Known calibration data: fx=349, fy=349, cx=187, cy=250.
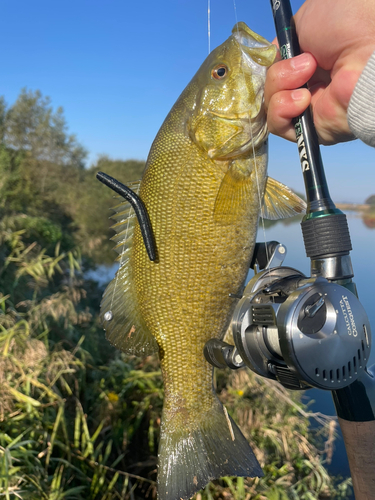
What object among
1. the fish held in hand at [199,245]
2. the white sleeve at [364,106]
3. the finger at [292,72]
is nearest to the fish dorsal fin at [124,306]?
the fish held in hand at [199,245]

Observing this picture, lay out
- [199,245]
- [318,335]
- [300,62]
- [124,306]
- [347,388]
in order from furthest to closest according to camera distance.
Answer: [124,306], [199,245], [300,62], [347,388], [318,335]

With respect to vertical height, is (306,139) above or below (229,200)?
above

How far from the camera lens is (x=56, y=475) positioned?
265 cm

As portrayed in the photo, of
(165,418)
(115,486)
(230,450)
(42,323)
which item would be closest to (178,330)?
(165,418)

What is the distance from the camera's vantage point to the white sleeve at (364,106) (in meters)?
1.05

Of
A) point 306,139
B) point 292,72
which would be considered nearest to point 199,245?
point 306,139

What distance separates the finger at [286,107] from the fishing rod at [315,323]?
1.6 inches

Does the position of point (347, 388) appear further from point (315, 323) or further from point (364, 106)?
point (364, 106)

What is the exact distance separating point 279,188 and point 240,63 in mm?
613

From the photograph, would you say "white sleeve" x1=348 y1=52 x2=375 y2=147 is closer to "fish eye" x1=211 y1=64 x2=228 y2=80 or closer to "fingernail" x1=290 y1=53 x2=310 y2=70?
"fingernail" x1=290 y1=53 x2=310 y2=70

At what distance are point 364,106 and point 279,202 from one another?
0.69 metres

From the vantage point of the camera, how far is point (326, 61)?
4.76 feet

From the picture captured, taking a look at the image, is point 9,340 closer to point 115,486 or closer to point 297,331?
point 115,486

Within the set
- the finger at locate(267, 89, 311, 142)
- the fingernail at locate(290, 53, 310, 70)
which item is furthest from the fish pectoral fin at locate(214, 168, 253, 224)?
the fingernail at locate(290, 53, 310, 70)
